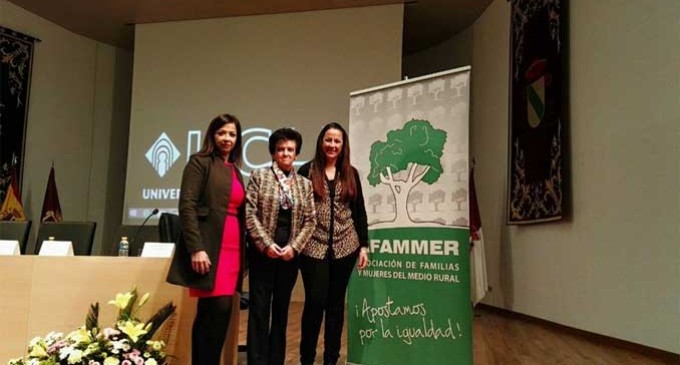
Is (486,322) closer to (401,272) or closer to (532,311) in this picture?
(532,311)

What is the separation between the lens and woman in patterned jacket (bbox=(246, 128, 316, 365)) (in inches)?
83.6

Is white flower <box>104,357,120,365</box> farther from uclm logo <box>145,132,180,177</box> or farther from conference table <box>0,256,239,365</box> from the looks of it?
uclm logo <box>145,132,180,177</box>

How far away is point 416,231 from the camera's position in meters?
2.53

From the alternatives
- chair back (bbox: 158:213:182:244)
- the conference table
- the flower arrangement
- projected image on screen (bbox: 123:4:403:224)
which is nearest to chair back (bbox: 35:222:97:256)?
chair back (bbox: 158:213:182:244)

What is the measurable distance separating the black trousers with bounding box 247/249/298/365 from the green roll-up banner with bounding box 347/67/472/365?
54 centimetres

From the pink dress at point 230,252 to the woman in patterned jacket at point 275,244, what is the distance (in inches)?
2.2

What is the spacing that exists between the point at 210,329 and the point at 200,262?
0.85 ft

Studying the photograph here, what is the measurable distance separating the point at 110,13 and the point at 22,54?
106cm

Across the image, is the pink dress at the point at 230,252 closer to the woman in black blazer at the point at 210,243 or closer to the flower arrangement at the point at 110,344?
the woman in black blazer at the point at 210,243

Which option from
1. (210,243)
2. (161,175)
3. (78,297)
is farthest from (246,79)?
(210,243)

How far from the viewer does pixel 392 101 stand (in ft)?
8.91

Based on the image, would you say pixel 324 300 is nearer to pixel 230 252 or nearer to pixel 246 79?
pixel 230 252

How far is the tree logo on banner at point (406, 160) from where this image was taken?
252 centimetres

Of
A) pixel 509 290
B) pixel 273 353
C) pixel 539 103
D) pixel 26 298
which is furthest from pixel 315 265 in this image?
pixel 509 290
